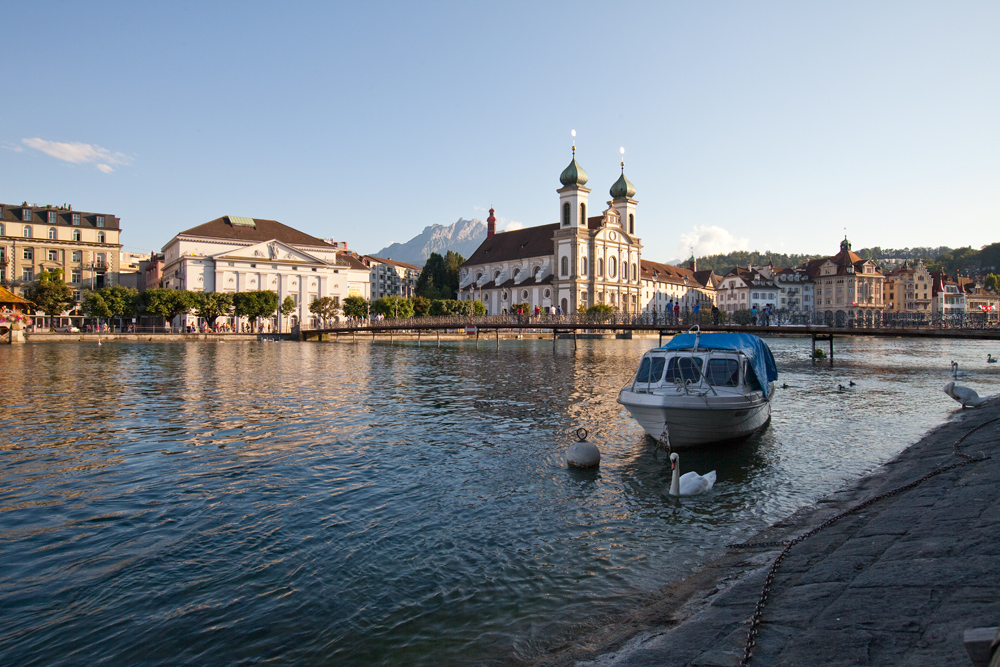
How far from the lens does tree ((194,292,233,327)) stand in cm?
8894

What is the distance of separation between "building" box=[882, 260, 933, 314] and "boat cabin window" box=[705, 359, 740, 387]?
15773 cm

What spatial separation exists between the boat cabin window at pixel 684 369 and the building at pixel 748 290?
139 m

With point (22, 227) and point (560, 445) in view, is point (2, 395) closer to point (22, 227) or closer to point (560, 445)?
point (560, 445)

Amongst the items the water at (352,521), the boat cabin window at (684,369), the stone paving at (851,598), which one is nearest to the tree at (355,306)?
the water at (352,521)

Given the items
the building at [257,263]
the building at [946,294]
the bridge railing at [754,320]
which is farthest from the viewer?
the building at [946,294]

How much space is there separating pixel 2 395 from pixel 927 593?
32.5 meters

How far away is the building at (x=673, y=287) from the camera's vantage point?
464ft

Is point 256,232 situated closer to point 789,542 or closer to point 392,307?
point 392,307

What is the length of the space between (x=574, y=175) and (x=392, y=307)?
140ft

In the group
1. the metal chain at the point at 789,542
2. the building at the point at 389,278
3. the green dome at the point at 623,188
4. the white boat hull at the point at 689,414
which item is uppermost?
the green dome at the point at 623,188

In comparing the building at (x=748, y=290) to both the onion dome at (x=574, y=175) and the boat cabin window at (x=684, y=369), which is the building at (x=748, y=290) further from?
the boat cabin window at (x=684, y=369)

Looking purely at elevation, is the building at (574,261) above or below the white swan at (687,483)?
above

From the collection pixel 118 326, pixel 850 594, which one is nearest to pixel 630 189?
pixel 118 326

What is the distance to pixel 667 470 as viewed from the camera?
48.3ft
